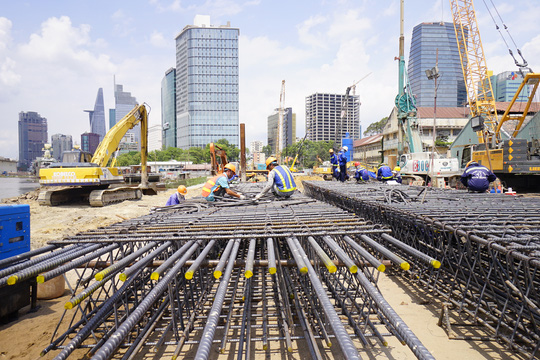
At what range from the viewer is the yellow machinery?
15.5 meters

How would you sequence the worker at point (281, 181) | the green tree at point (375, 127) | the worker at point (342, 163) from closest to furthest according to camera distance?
the worker at point (281, 181)
the worker at point (342, 163)
the green tree at point (375, 127)

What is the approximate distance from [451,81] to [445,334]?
57.0m

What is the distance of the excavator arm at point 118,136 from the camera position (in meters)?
16.1

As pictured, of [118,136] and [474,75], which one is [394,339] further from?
[474,75]

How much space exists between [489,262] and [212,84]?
Result: 382 ft

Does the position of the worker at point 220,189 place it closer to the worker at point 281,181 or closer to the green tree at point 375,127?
the worker at point 281,181

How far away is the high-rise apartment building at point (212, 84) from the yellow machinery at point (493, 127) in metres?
85.7

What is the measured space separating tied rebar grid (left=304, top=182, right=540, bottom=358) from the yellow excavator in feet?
42.5

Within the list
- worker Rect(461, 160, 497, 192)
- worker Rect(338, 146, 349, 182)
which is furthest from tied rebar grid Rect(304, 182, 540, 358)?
worker Rect(338, 146, 349, 182)

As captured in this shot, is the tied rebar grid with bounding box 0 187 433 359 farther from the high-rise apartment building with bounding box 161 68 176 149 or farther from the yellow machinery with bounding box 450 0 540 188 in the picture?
the high-rise apartment building with bounding box 161 68 176 149

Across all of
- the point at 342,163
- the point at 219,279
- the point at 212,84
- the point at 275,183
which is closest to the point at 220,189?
the point at 275,183

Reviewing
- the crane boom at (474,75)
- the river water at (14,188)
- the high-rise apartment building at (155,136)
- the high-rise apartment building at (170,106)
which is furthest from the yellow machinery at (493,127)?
the high-rise apartment building at (155,136)

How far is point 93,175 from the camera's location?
1434 centimetres

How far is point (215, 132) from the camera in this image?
111562 millimetres
